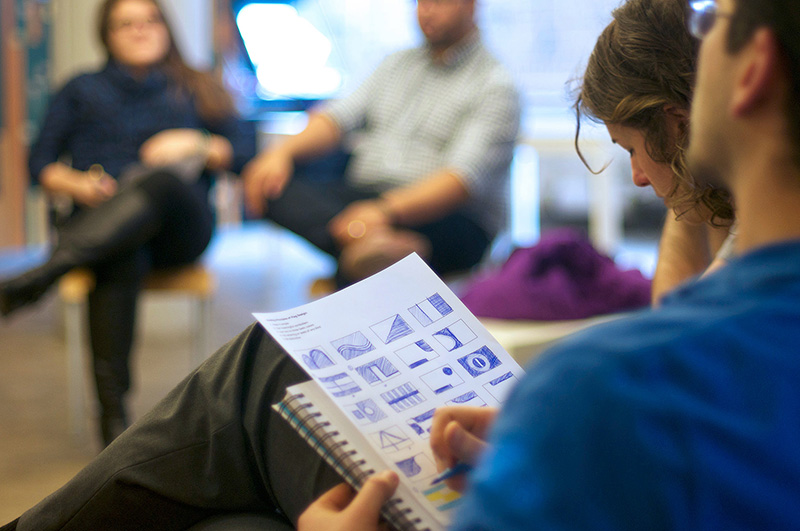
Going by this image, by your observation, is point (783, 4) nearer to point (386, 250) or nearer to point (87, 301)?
point (386, 250)

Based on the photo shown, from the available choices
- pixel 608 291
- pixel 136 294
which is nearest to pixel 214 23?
pixel 136 294

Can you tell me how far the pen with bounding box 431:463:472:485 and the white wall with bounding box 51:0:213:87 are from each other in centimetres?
253

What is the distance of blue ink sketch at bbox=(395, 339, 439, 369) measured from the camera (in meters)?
0.65

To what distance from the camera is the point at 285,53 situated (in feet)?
14.5

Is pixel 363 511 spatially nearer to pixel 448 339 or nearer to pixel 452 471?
pixel 452 471

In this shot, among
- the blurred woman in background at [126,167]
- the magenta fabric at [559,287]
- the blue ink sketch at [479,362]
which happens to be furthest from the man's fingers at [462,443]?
the blurred woman in background at [126,167]

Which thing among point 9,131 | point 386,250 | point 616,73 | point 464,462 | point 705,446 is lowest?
point 9,131

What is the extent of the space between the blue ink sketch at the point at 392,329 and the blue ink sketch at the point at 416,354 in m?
0.01

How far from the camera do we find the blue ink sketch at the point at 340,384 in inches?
23.1

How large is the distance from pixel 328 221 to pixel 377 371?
1.28m

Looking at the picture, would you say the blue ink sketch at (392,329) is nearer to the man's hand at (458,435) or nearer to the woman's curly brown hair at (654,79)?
the man's hand at (458,435)

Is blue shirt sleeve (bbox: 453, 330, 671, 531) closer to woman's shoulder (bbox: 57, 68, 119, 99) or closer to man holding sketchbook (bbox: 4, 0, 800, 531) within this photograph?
man holding sketchbook (bbox: 4, 0, 800, 531)

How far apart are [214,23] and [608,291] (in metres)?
4.64

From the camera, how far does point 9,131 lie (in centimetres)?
430
